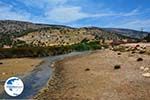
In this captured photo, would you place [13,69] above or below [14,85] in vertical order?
below

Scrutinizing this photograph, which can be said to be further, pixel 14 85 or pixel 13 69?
pixel 13 69

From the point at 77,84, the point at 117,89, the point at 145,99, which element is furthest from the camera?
the point at 77,84

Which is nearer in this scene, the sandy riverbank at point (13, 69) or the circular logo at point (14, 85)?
the circular logo at point (14, 85)

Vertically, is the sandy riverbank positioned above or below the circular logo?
below

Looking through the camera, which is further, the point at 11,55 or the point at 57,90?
the point at 11,55

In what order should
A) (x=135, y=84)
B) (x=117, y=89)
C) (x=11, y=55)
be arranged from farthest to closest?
(x=11, y=55)
(x=135, y=84)
(x=117, y=89)

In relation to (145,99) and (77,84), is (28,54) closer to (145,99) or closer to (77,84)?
(77,84)

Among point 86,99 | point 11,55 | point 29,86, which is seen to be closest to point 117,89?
point 86,99

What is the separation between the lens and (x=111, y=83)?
109ft

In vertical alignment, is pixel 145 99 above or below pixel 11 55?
above

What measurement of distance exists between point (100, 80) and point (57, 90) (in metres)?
6.12

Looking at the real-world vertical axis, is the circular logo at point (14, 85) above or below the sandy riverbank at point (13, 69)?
above

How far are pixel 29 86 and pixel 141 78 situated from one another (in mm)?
11584

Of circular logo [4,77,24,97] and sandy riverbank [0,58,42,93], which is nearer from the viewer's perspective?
circular logo [4,77,24,97]
